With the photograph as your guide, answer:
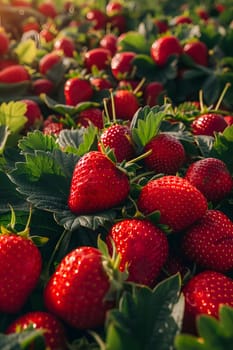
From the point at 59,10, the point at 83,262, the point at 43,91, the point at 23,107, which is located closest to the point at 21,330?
the point at 83,262

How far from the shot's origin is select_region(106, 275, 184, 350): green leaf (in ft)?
2.12

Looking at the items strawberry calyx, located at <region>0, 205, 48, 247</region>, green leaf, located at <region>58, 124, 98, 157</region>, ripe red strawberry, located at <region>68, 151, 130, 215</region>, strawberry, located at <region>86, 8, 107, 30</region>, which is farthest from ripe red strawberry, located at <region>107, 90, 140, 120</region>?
strawberry, located at <region>86, 8, 107, 30</region>

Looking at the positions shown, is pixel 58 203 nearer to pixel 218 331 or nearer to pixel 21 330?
pixel 21 330

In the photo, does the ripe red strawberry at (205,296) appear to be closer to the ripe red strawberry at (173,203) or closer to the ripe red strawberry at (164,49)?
the ripe red strawberry at (173,203)

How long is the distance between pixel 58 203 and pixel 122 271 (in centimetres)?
20

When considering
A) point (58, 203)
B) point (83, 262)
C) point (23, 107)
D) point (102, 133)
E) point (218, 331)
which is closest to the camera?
point (218, 331)

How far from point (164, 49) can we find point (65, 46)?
42 centimetres

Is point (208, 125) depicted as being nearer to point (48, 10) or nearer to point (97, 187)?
point (97, 187)

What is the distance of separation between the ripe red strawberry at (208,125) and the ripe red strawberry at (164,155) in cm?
18

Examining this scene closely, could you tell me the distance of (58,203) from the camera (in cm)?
93

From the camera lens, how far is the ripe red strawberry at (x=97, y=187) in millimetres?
898

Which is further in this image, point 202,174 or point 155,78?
point 155,78

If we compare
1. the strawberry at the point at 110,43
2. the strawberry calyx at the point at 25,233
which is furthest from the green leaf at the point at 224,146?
the strawberry at the point at 110,43

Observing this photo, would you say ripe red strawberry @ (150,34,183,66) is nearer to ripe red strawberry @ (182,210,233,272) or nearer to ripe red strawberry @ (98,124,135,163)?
ripe red strawberry @ (98,124,135,163)
